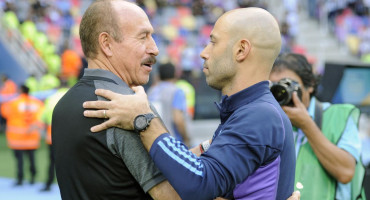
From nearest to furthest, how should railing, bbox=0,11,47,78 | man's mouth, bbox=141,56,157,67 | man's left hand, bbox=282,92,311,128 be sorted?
man's mouth, bbox=141,56,157,67, man's left hand, bbox=282,92,311,128, railing, bbox=0,11,47,78

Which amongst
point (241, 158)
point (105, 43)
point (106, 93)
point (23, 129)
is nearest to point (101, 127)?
point (106, 93)

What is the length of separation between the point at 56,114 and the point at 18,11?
16575 millimetres

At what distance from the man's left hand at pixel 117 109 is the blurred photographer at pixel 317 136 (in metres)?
1.02

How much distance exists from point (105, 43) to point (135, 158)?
18.8 inches

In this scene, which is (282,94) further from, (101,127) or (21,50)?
(21,50)

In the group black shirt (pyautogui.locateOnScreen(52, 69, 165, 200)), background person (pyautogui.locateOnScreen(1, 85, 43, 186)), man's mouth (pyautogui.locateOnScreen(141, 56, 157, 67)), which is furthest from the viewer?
background person (pyautogui.locateOnScreen(1, 85, 43, 186))

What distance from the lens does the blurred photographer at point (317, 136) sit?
268 centimetres

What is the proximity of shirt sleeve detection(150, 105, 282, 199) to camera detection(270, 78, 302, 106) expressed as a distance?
87 cm

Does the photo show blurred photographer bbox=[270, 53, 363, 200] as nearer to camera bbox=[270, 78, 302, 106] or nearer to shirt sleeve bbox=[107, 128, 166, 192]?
camera bbox=[270, 78, 302, 106]

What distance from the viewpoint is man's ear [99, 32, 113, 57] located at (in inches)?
79.9

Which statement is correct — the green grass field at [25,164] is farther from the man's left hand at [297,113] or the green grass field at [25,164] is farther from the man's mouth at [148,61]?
the man's mouth at [148,61]

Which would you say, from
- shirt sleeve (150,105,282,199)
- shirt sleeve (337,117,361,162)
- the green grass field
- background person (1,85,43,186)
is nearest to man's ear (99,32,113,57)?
shirt sleeve (150,105,282,199)

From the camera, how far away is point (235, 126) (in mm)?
1848

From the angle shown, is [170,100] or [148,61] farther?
[170,100]
